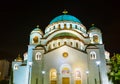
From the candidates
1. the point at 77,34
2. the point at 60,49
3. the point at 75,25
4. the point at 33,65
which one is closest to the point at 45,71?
the point at 33,65

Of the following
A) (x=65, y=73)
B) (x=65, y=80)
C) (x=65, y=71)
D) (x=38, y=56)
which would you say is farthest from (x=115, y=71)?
(x=38, y=56)

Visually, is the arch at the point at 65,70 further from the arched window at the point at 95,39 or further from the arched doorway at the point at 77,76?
the arched window at the point at 95,39

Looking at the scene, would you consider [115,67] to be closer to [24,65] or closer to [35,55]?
[35,55]

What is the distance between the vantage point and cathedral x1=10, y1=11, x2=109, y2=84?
3450cm

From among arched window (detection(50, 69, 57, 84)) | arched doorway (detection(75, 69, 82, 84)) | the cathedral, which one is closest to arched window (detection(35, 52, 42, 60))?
the cathedral

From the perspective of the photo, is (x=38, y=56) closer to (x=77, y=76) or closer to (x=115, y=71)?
(x=77, y=76)

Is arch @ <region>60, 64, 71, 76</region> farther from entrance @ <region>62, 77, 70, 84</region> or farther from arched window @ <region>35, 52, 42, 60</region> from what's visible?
arched window @ <region>35, 52, 42, 60</region>

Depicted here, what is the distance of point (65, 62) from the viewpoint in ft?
116

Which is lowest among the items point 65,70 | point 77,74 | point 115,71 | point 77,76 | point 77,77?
point 77,77

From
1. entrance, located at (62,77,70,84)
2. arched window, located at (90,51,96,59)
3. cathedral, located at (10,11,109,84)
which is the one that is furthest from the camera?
arched window, located at (90,51,96,59)

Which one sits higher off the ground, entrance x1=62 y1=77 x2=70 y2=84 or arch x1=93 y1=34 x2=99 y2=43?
arch x1=93 y1=34 x2=99 y2=43

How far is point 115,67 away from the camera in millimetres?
26844

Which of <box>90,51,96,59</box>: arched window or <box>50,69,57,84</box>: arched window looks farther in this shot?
<box>90,51,96,59</box>: arched window

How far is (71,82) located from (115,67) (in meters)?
9.60
